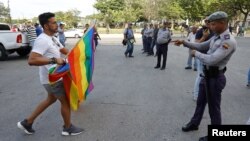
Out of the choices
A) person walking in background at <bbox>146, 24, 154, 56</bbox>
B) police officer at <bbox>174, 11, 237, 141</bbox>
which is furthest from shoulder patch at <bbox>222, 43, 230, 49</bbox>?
person walking in background at <bbox>146, 24, 154, 56</bbox>

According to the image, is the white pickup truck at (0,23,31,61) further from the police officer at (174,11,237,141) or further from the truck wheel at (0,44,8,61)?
the police officer at (174,11,237,141)

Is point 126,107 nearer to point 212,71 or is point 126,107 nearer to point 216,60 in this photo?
point 212,71

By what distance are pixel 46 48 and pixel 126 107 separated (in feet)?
8.23

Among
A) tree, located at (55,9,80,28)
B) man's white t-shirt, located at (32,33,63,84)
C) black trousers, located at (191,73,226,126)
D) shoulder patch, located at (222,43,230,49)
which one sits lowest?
tree, located at (55,9,80,28)

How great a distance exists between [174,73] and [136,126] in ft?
18.1

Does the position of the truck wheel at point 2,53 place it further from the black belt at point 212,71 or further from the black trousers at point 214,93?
the black belt at point 212,71

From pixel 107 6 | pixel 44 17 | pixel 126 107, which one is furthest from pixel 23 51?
pixel 107 6

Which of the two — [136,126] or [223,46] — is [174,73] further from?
[223,46]

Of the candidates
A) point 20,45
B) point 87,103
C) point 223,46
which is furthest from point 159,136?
point 20,45

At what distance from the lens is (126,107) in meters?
6.45

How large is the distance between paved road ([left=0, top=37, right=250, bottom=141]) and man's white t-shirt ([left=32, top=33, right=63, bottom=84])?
3.21 feet

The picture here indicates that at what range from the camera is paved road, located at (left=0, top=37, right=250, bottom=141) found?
502 cm

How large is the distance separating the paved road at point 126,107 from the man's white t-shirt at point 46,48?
98 cm

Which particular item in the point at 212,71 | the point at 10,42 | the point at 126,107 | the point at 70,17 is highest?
the point at 212,71
